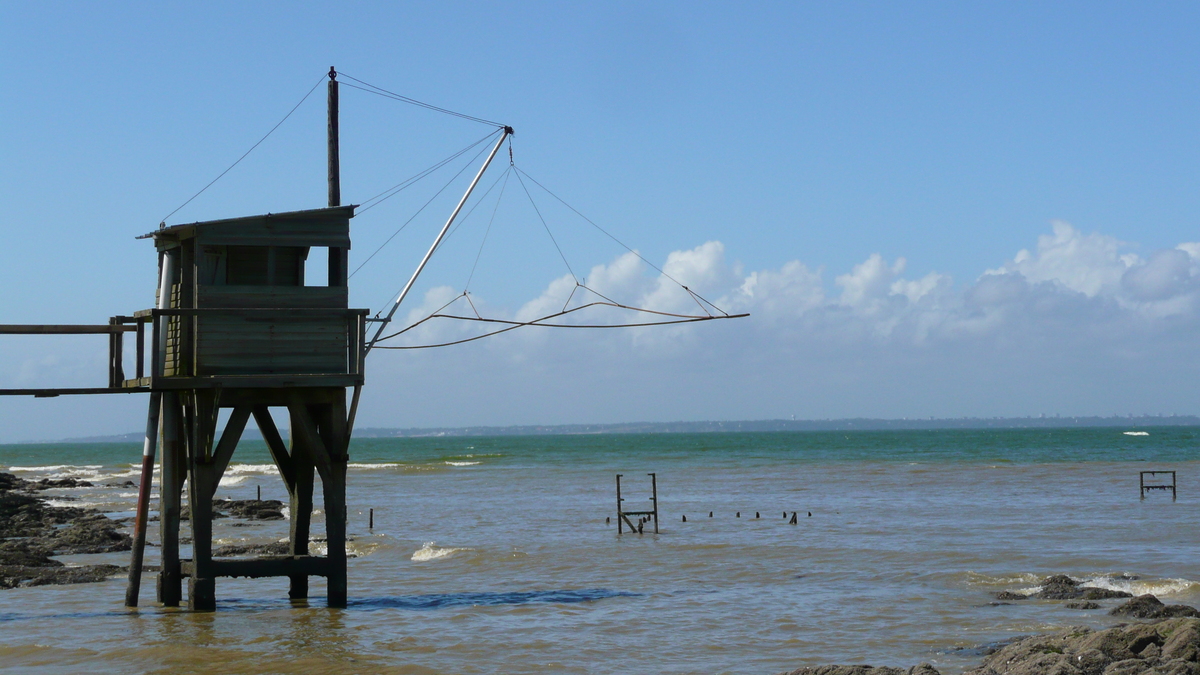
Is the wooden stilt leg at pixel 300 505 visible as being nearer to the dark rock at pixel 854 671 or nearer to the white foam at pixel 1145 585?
the dark rock at pixel 854 671

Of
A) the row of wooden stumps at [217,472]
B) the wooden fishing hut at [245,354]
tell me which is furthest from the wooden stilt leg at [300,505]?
the wooden fishing hut at [245,354]

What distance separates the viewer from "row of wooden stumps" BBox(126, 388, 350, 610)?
53.6 ft

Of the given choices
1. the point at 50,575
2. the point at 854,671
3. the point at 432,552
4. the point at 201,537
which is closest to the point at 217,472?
the point at 201,537

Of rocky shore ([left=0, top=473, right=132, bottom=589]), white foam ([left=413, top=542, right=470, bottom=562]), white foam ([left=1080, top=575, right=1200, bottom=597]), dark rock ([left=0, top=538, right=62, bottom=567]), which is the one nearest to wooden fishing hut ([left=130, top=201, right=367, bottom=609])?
rocky shore ([left=0, top=473, right=132, bottom=589])

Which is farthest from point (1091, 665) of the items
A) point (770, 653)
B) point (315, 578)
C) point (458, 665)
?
point (315, 578)

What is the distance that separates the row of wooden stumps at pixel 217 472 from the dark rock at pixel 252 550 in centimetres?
740

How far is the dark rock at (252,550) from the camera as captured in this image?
24.9 m

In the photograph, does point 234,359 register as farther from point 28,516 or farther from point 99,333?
point 28,516

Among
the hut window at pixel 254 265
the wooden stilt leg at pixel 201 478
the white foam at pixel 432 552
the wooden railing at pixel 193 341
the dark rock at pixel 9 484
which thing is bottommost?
the white foam at pixel 432 552

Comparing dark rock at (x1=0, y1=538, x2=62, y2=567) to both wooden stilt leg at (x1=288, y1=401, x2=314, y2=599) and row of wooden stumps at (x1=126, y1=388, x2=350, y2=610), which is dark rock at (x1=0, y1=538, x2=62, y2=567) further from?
wooden stilt leg at (x1=288, y1=401, x2=314, y2=599)

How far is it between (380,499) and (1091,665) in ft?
134

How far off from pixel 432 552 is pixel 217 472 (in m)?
11.4

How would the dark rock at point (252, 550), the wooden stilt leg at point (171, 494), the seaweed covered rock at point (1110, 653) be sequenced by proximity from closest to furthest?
the seaweed covered rock at point (1110, 653) < the wooden stilt leg at point (171, 494) < the dark rock at point (252, 550)

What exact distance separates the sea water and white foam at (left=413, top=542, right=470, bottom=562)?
0.18 metres
